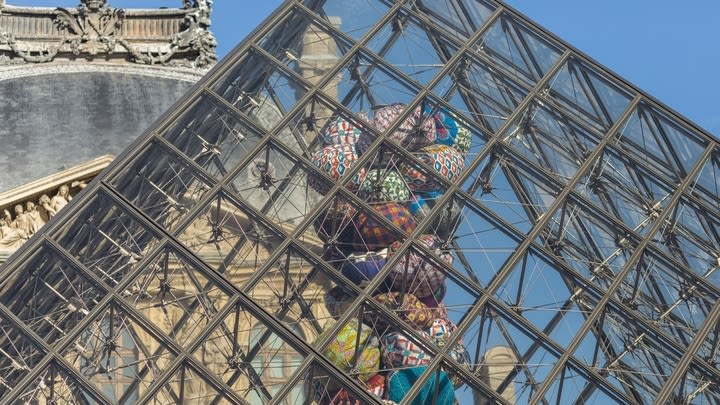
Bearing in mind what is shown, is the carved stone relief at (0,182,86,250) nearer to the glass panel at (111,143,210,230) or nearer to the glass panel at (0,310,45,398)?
the glass panel at (111,143,210,230)

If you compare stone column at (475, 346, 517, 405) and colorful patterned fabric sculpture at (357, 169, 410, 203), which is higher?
colorful patterned fabric sculpture at (357, 169, 410, 203)

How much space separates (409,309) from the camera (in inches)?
1062

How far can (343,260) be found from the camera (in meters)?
27.4

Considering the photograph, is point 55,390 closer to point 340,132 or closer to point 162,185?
point 162,185

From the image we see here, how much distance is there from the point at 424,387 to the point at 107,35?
3538 cm

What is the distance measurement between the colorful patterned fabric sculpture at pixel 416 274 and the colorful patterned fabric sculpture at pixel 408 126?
1860 millimetres

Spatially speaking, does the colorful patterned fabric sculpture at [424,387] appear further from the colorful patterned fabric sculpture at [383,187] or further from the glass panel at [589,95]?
the glass panel at [589,95]

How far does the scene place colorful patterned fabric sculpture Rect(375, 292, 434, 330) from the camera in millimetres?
26859

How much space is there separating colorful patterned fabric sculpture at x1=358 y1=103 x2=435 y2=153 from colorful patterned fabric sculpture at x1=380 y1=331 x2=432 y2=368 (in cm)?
316

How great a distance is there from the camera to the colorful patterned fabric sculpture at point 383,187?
2812cm

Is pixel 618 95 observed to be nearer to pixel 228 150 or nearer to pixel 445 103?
pixel 445 103

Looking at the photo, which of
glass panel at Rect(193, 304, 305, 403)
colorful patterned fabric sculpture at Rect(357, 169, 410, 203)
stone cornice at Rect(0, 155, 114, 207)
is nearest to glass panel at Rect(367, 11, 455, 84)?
colorful patterned fabric sculpture at Rect(357, 169, 410, 203)

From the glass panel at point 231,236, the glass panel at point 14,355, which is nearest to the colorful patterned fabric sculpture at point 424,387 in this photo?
the glass panel at point 231,236

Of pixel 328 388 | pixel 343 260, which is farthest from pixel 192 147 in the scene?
pixel 328 388
